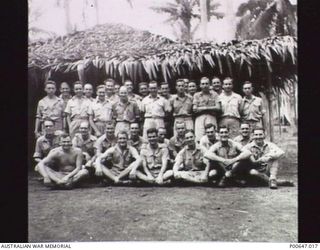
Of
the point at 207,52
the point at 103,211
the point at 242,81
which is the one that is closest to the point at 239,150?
the point at 242,81

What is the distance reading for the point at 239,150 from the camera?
4.30 m

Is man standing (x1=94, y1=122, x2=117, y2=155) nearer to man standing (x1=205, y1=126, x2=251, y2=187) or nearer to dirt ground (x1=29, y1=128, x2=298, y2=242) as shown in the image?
dirt ground (x1=29, y1=128, x2=298, y2=242)

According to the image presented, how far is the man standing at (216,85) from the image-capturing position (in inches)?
172

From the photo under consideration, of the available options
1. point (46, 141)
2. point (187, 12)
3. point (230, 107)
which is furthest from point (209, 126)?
point (46, 141)

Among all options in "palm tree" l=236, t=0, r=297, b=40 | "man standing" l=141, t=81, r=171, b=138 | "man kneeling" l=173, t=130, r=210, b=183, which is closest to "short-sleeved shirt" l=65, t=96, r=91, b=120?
"man standing" l=141, t=81, r=171, b=138

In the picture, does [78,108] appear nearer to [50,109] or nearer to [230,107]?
[50,109]

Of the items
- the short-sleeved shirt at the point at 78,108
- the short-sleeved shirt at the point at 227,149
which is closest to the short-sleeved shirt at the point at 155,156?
the short-sleeved shirt at the point at 227,149

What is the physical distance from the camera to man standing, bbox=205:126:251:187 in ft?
14.1

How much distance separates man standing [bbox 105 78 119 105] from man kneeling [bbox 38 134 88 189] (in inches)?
23.8

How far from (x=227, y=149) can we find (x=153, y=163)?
0.75 m

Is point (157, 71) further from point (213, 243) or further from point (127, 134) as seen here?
point (213, 243)

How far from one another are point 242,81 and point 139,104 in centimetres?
107

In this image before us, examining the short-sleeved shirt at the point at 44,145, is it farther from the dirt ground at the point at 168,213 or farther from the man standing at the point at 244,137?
the man standing at the point at 244,137

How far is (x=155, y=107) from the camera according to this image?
14.3 ft
